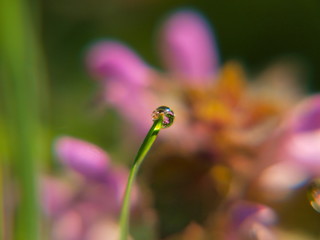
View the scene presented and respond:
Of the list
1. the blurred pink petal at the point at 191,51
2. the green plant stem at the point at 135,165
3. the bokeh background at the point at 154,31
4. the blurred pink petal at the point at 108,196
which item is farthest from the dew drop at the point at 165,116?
the bokeh background at the point at 154,31

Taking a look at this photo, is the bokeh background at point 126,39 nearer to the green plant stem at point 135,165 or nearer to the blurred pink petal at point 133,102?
the blurred pink petal at point 133,102

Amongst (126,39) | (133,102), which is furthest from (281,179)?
(126,39)

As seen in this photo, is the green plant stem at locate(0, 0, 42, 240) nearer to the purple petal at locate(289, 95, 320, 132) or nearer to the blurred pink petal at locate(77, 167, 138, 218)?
the blurred pink petal at locate(77, 167, 138, 218)

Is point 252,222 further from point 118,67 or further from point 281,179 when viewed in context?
point 118,67

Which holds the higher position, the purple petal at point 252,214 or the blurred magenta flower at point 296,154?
the blurred magenta flower at point 296,154

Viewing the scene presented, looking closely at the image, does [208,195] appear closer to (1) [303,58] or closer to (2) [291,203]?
(2) [291,203]

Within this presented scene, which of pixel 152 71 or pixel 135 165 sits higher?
pixel 152 71
